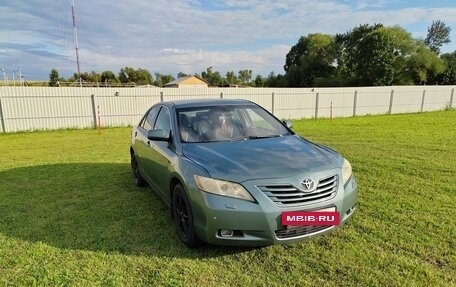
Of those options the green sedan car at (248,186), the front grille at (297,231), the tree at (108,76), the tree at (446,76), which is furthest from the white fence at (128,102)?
the tree at (108,76)

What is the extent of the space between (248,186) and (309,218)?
1.91ft

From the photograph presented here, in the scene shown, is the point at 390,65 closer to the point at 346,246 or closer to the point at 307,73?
the point at 307,73

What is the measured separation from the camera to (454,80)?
42.6 m

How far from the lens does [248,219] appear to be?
8.77ft

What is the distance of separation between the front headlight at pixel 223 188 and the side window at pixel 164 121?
1301 millimetres

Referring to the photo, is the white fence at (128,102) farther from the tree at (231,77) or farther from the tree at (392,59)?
the tree at (231,77)

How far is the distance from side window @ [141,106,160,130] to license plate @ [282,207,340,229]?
112 inches

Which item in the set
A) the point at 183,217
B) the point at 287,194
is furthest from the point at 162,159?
the point at 287,194

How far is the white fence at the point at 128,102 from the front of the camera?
43.1ft

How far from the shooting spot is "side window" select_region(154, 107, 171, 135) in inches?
162

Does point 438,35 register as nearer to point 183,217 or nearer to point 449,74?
point 449,74

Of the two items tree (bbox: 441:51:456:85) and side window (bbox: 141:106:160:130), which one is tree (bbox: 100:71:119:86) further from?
side window (bbox: 141:106:160:130)

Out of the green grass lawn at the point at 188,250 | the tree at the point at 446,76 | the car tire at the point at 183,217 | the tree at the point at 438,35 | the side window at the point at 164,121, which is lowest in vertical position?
the green grass lawn at the point at 188,250

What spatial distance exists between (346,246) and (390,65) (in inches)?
1743
